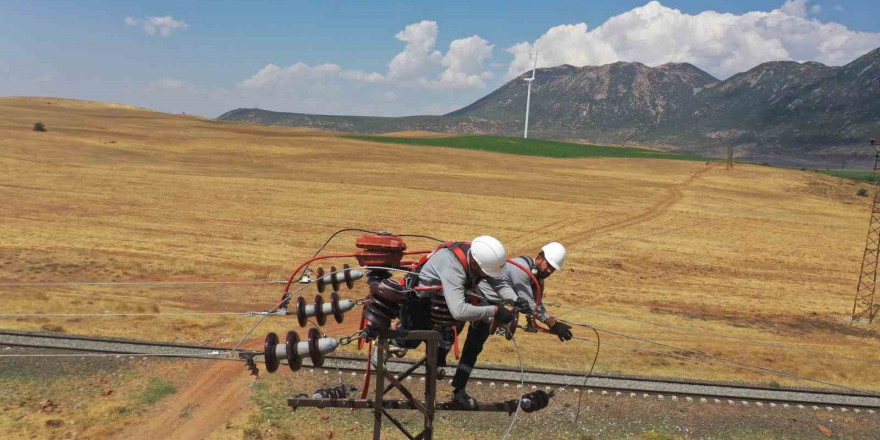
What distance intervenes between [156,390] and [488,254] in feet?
31.2

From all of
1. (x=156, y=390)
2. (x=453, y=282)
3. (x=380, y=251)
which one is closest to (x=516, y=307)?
(x=453, y=282)

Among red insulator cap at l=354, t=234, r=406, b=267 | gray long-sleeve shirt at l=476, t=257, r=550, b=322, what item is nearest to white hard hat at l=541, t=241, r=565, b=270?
gray long-sleeve shirt at l=476, t=257, r=550, b=322

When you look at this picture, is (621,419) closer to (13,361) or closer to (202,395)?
(202,395)

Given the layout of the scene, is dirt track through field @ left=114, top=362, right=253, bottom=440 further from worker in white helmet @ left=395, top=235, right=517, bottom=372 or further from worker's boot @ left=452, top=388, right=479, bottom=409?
worker in white helmet @ left=395, top=235, right=517, bottom=372

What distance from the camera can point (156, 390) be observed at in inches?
474

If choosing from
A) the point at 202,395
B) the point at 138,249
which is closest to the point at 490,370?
the point at 202,395

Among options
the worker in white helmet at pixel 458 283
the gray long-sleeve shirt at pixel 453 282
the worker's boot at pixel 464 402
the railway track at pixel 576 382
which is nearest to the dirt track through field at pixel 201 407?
the railway track at pixel 576 382

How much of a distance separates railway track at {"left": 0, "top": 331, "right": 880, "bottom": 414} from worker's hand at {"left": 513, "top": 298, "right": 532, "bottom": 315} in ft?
19.3

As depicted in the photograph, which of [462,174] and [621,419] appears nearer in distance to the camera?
[621,419]

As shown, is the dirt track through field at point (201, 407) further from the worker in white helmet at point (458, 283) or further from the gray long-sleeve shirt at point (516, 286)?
the gray long-sleeve shirt at point (516, 286)

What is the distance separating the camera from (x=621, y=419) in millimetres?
11773

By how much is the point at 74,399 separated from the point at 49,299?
7.67 meters

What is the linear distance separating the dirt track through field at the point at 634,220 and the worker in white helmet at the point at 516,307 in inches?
873

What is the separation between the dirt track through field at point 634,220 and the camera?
32.2 meters
